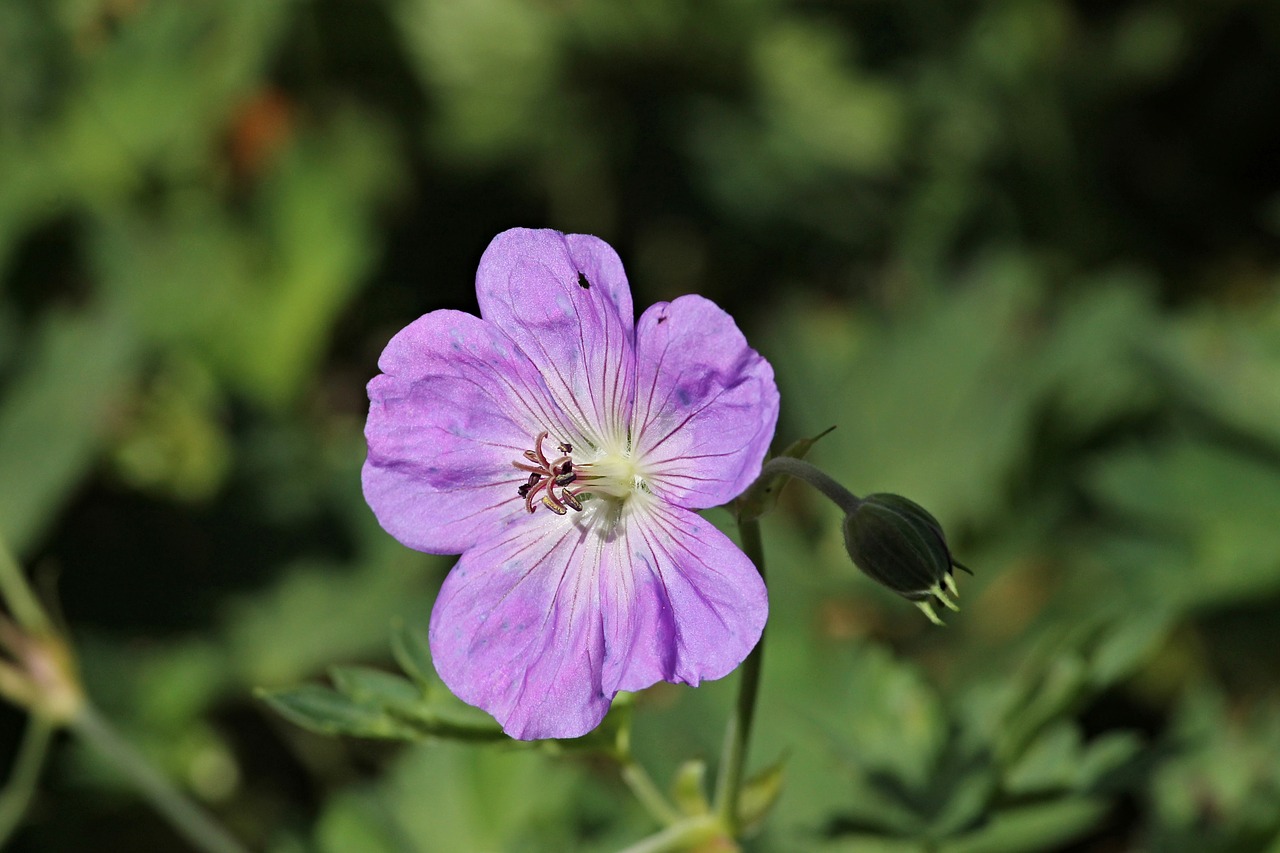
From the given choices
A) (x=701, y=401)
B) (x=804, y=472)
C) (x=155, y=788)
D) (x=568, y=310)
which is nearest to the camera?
(x=804, y=472)

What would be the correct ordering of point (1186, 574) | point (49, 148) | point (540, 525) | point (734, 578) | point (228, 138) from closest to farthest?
point (734, 578) → point (540, 525) → point (1186, 574) → point (49, 148) → point (228, 138)

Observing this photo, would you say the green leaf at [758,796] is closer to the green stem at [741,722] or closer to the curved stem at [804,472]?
the green stem at [741,722]

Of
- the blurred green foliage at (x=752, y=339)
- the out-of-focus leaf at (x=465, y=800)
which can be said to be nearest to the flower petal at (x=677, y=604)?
the blurred green foliage at (x=752, y=339)

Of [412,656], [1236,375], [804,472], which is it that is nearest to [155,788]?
[412,656]

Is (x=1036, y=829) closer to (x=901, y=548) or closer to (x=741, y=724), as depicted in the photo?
(x=741, y=724)

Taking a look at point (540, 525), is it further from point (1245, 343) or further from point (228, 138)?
point (228, 138)

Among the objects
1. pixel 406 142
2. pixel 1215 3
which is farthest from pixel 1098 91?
pixel 406 142
